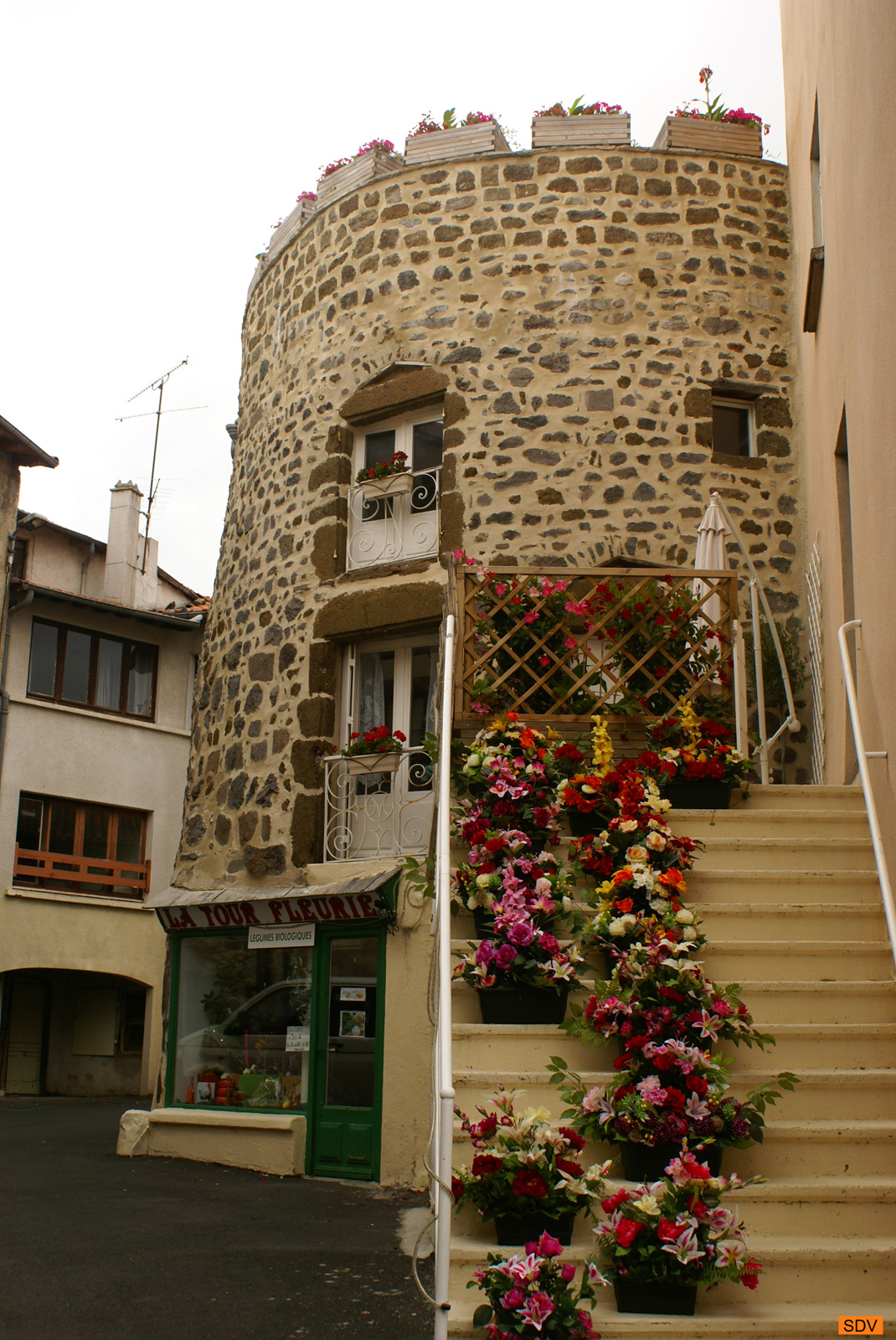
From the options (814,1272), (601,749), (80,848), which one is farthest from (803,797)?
(80,848)

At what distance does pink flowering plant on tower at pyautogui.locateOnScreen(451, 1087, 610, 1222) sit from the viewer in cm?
339

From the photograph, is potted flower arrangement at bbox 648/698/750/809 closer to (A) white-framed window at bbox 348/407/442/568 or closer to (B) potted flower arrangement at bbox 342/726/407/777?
(B) potted flower arrangement at bbox 342/726/407/777

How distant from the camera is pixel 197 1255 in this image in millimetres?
5844

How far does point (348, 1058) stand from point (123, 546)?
11.9 meters

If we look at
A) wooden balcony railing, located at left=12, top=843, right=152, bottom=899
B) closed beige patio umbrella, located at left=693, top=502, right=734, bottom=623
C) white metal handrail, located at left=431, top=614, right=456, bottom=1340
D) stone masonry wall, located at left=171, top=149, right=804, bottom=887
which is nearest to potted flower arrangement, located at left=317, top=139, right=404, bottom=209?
stone masonry wall, located at left=171, top=149, right=804, bottom=887

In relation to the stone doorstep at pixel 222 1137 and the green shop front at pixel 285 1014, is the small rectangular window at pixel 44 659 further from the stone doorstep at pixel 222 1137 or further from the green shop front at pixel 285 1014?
the stone doorstep at pixel 222 1137

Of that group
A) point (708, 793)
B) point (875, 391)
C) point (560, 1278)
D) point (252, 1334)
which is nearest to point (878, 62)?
point (875, 391)

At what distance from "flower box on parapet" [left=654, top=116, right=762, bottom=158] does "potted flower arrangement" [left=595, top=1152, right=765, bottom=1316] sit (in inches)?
341

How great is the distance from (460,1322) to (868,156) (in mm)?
4471

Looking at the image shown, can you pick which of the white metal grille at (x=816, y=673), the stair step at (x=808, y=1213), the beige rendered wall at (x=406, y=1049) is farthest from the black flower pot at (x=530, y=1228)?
the beige rendered wall at (x=406, y=1049)

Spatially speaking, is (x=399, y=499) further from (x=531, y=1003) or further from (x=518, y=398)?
(x=531, y=1003)

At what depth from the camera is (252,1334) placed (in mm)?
4516

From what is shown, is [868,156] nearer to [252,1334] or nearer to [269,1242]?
[252,1334]

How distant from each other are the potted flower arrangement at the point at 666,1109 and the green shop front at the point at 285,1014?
4998mm
